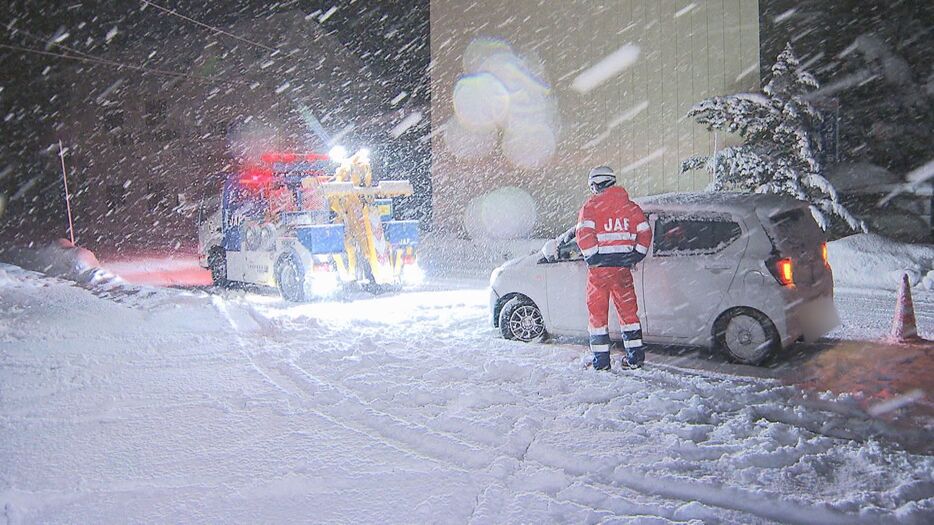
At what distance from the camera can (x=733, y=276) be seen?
655 centimetres

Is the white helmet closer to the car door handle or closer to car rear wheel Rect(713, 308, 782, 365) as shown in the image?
the car door handle

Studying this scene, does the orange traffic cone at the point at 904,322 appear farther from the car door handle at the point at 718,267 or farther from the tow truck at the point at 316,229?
the tow truck at the point at 316,229

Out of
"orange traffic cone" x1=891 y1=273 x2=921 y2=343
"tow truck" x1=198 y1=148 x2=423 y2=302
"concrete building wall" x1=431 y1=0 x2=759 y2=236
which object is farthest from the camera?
"concrete building wall" x1=431 y1=0 x2=759 y2=236

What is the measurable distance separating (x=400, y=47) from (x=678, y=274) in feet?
75.7

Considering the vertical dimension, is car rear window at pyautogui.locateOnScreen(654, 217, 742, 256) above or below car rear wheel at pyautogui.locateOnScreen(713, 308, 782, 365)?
above

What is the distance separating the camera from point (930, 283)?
11.1 m

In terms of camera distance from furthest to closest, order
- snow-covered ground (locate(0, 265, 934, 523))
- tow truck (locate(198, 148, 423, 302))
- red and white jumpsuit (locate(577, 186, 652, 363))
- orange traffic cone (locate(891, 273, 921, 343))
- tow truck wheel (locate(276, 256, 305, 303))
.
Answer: tow truck wheel (locate(276, 256, 305, 303)), tow truck (locate(198, 148, 423, 302)), orange traffic cone (locate(891, 273, 921, 343)), red and white jumpsuit (locate(577, 186, 652, 363)), snow-covered ground (locate(0, 265, 934, 523))

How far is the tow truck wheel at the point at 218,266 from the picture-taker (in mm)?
14500

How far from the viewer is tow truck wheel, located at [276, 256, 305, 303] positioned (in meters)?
11.8

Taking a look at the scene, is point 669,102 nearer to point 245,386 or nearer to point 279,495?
point 245,386

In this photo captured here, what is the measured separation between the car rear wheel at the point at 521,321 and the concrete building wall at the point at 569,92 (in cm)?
1167

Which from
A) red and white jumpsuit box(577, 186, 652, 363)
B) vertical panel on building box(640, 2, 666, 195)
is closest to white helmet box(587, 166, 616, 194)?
red and white jumpsuit box(577, 186, 652, 363)

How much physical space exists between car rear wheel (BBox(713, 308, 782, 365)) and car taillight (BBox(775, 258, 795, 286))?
1.23 ft

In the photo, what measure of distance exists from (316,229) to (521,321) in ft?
16.1
